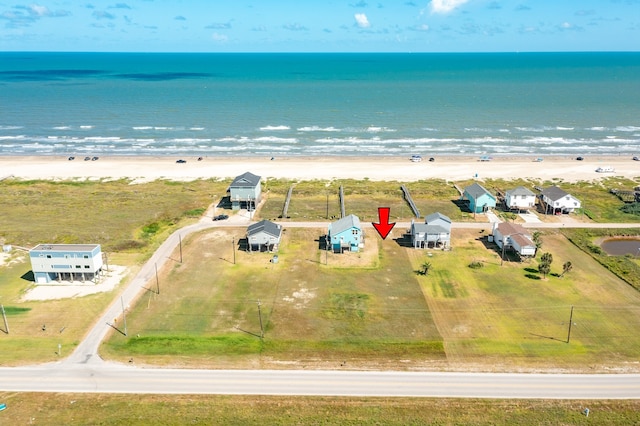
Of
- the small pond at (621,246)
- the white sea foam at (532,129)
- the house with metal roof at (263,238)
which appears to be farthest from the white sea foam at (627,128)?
the house with metal roof at (263,238)

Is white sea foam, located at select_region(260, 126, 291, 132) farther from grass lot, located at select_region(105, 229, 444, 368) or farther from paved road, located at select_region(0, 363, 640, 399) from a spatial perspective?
paved road, located at select_region(0, 363, 640, 399)

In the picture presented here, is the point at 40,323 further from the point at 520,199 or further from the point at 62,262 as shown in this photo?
the point at 520,199

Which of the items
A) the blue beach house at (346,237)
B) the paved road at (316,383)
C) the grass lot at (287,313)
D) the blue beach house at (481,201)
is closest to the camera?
the paved road at (316,383)

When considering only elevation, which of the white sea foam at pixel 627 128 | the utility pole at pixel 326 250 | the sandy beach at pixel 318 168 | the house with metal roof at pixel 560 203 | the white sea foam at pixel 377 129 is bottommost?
the utility pole at pixel 326 250

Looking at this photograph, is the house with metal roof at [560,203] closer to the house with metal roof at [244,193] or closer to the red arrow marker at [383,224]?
the red arrow marker at [383,224]

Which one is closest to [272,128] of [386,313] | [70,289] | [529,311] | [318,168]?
[318,168]

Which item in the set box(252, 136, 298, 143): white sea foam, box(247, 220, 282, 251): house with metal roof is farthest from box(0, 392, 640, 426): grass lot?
box(252, 136, 298, 143): white sea foam
